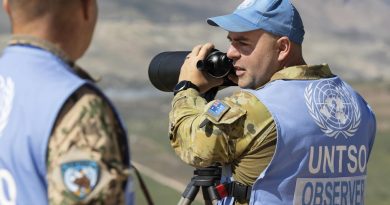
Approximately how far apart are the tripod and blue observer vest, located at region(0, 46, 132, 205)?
2.21 m

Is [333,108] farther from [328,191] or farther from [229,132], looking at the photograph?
[229,132]

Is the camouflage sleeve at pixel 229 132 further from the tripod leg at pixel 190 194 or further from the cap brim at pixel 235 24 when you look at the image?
the tripod leg at pixel 190 194

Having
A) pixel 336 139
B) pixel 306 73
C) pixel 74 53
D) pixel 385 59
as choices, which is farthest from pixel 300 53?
pixel 385 59

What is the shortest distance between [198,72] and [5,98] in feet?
7.26

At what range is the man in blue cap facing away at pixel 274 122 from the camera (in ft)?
14.6

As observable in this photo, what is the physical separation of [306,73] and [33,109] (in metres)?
2.24

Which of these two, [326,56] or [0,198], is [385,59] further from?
[0,198]

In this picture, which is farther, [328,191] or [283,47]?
[283,47]

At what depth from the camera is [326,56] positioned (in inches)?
3969

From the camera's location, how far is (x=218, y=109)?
445 centimetres

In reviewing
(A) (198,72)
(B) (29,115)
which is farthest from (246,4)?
(B) (29,115)

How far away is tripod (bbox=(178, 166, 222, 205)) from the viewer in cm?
490

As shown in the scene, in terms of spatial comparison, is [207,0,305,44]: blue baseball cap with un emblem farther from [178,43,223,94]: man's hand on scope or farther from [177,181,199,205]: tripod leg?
[177,181,199,205]: tripod leg

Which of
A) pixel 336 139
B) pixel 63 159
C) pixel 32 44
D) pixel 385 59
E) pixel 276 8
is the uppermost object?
pixel 32 44
